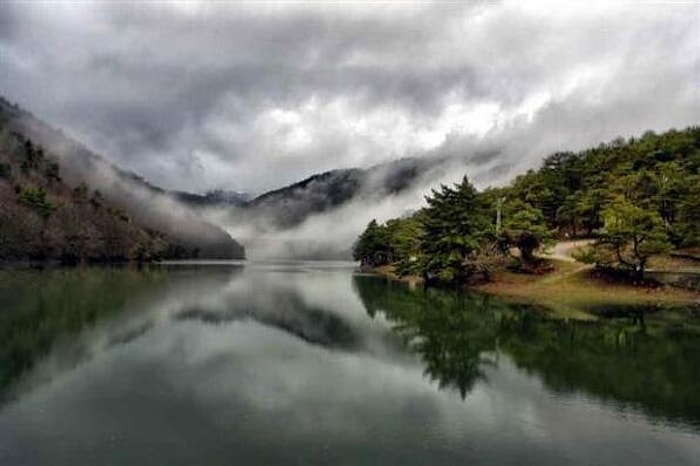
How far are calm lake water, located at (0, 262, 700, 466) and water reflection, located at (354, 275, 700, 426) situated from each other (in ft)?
0.47

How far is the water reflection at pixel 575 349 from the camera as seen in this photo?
22.9 meters

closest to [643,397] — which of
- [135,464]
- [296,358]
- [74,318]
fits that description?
[296,358]

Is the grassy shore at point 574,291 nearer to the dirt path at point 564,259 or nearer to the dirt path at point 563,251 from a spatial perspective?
the dirt path at point 564,259

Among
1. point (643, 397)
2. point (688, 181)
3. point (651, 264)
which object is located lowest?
point (643, 397)

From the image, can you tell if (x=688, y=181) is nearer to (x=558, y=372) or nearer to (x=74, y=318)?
(x=558, y=372)

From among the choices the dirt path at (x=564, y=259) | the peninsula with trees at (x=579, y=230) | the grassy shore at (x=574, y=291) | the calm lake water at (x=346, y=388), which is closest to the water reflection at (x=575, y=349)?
the calm lake water at (x=346, y=388)

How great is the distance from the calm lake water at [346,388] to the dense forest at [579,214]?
43.1ft

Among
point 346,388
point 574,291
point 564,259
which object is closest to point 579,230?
point 564,259

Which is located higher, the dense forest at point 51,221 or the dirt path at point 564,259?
the dense forest at point 51,221

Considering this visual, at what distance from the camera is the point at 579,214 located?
8556 cm

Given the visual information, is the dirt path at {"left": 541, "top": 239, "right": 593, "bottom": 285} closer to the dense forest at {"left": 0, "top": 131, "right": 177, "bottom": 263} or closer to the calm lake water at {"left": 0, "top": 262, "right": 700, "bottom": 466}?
the calm lake water at {"left": 0, "top": 262, "right": 700, "bottom": 466}

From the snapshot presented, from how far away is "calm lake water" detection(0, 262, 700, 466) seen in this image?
15.7 metres

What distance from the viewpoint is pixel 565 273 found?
205ft

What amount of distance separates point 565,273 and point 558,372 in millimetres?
38972
